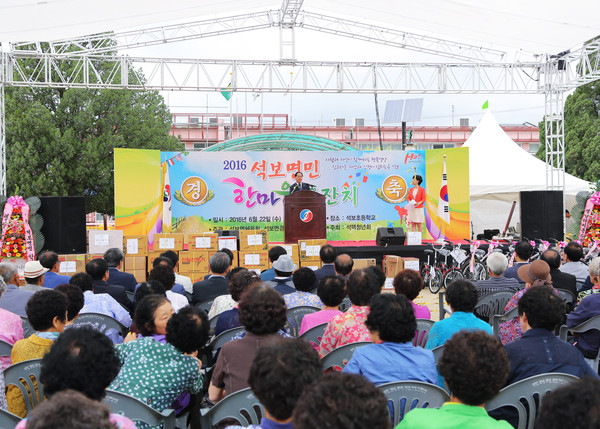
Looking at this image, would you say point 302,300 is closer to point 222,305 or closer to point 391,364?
point 222,305

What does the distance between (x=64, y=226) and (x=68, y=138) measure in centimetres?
812

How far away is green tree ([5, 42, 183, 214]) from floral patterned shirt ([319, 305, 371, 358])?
14368 mm

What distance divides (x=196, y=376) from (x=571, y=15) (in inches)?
344

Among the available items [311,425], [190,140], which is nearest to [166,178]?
[311,425]

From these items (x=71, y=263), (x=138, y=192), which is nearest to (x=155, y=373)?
(x=71, y=263)

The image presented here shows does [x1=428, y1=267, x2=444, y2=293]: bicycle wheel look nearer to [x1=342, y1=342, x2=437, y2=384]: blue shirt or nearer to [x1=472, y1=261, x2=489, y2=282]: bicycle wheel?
[x1=472, y1=261, x2=489, y2=282]: bicycle wheel

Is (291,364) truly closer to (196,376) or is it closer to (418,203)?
(196,376)

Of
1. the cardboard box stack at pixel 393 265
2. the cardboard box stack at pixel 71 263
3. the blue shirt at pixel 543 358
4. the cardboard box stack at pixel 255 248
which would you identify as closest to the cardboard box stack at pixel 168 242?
the cardboard box stack at pixel 255 248

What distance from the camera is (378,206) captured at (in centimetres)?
1344

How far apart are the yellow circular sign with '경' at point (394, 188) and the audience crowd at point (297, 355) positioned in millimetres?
→ 8477

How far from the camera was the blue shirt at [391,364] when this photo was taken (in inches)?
99.3

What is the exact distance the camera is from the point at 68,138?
16.7m

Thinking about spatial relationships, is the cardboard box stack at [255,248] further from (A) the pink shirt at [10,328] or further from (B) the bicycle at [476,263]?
(A) the pink shirt at [10,328]

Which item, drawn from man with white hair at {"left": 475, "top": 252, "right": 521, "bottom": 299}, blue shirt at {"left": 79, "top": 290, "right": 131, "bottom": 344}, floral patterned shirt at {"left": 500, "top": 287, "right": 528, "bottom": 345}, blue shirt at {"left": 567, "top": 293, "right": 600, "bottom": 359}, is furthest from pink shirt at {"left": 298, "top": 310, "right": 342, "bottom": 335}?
man with white hair at {"left": 475, "top": 252, "right": 521, "bottom": 299}
